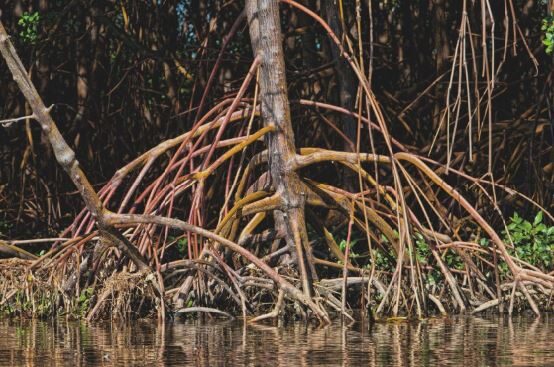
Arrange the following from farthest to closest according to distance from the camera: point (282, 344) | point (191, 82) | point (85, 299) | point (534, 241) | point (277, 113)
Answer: point (191, 82) → point (534, 241) → point (277, 113) → point (85, 299) → point (282, 344)

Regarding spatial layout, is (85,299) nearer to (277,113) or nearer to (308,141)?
(277,113)

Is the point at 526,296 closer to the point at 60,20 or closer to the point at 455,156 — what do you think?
the point at 455,156

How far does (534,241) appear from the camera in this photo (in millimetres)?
9102

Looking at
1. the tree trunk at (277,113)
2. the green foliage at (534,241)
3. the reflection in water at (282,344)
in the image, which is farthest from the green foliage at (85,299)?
the green foliage at (534,241)

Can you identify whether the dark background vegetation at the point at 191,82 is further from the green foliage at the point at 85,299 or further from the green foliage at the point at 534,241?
the green foliage at the point at 85,299

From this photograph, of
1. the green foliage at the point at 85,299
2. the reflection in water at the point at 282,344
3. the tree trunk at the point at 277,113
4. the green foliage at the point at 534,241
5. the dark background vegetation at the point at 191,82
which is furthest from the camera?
the dark background vegetation at the point at 191,82

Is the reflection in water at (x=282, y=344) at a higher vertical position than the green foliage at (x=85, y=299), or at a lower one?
lower

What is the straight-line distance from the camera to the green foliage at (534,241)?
893 centimetres

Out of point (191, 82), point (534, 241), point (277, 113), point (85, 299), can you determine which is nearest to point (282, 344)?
point (85, 299)

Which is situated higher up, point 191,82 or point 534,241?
point 191,82

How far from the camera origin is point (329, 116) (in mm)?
10352

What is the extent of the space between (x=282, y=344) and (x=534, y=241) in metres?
3.14

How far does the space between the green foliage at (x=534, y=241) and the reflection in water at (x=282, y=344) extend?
1095mm

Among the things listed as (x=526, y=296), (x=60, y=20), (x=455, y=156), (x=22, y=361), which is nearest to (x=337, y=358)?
(x=22, y=361)
